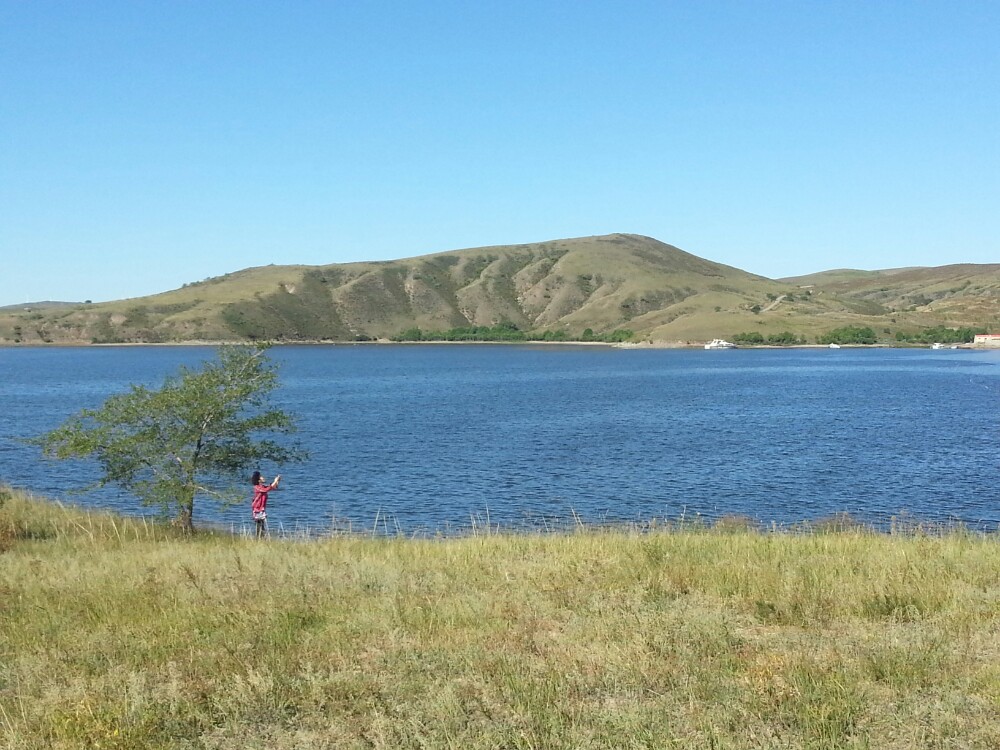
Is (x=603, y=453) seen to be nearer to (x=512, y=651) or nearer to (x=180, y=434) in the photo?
(x=180, y=434)

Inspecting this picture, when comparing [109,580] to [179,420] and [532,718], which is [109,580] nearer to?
[532,718]

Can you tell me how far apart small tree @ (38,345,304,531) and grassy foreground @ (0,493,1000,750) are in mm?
8254

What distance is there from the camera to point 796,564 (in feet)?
45.2

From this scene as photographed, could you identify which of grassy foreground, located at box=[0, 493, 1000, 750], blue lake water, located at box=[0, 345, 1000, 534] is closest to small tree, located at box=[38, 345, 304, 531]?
blue lake water, located at box=[0, 345, 1000, 534]

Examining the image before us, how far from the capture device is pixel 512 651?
30.2ft

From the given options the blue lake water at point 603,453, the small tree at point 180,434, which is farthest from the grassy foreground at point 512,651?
the blue lake water at point 603,453

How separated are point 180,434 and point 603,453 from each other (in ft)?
102

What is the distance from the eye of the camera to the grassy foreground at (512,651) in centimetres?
723

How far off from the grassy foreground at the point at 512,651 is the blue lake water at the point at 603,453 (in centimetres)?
1239

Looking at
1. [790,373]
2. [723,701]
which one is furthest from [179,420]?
[790,373]

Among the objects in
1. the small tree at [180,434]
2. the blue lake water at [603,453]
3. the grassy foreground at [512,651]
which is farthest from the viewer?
the blue lake water at [603,453]

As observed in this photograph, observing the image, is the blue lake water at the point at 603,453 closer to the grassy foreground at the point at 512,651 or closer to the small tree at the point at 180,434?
the small tree at the point at 180,434

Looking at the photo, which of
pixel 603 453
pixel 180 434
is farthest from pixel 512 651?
pixel 603 453

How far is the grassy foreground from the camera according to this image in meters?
7.23
